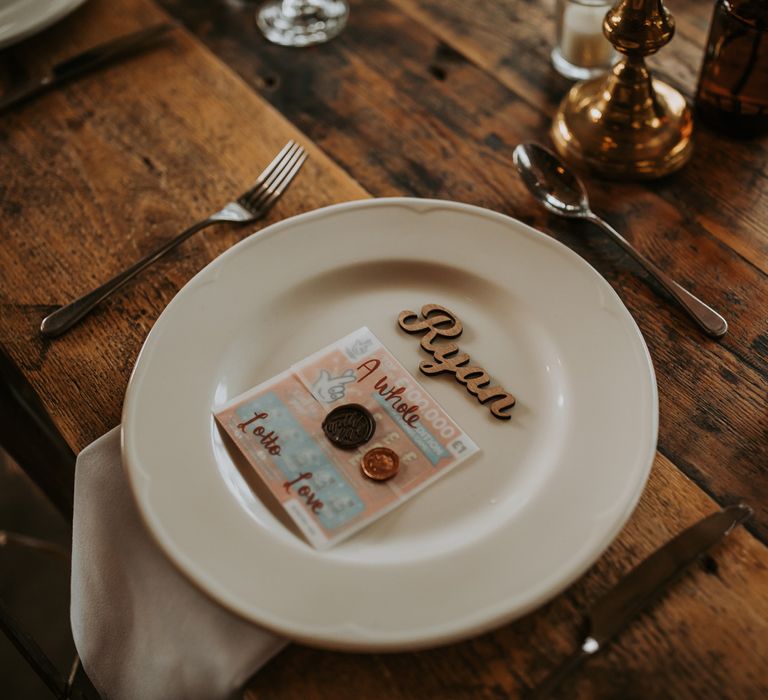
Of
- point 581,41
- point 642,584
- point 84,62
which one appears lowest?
point 642,584

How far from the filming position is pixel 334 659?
572 mm

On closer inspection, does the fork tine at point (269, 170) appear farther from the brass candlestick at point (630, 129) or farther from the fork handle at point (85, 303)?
the brass candlestick at point (630, 129)

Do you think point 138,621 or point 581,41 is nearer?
point 138,621

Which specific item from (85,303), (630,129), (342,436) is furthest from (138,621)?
(630,129)

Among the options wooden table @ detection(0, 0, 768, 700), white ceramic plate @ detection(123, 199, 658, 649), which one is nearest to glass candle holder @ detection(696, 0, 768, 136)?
wooden table @ detection(0, 0, 768, 700)

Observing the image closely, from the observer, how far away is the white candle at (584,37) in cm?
95

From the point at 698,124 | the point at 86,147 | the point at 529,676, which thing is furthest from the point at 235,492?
the point at 698,124

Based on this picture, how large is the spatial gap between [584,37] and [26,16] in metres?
0.71

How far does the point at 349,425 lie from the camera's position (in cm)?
66

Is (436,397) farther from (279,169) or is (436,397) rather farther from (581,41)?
(581,41)

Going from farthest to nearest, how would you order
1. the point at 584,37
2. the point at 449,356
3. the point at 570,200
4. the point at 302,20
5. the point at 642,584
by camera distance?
1. the point at 302,20
2. the point at 584,37
3. the point at 570,200
4. the point at 449,356
5. the point at 642,584

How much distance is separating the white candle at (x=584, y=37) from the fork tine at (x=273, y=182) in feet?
1.21

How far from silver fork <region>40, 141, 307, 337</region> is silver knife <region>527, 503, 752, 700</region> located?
0.53 meters

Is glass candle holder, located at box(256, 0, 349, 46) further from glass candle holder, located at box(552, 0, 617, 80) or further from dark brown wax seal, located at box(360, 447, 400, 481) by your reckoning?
dark brown wax seal, located at box(360, 447, 400, 481)
